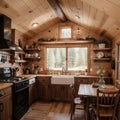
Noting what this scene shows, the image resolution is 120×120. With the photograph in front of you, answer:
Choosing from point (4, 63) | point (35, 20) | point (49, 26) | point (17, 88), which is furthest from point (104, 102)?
point (49, 26)

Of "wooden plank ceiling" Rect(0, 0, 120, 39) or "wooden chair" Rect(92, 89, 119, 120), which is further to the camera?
"wooden plank ceiling" Rect(0, 0, 120, 39)

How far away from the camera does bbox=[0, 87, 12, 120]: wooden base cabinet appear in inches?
110

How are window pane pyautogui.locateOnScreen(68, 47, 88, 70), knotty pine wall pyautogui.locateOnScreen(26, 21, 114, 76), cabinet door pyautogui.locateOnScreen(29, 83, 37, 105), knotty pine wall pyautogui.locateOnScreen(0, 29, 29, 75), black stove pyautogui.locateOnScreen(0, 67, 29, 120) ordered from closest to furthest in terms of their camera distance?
black stove pyautogui.locateOnScreen(0, 67, 29, 120), knotty pine wall pyautogui.locateOnScreen(0, 29, 29, 75), cabinet door pyautogui.locateOnScreen(29, 83, 37, 105), knotty pine wall pyautogui.locateOnScreen(26, 21, 114, 76), window pane pyautogui.locateOnScreen(68, 47, 88, 70)

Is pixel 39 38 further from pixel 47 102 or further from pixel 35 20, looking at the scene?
pixel 47 102

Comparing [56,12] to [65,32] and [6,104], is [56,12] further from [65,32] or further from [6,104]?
[6,104]

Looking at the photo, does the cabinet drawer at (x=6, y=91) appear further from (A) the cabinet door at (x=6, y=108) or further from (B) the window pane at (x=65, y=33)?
(B) the window pane at (x=65, y=33)

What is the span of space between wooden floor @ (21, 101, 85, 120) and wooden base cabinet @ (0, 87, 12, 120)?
0.67 metres

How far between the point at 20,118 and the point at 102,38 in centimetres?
375

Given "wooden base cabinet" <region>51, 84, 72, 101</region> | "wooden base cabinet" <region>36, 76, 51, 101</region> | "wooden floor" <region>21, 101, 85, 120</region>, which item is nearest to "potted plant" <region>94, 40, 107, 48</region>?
"wooden base cabinet" <region>51, 84, 72, 101</region>

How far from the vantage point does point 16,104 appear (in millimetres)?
3355

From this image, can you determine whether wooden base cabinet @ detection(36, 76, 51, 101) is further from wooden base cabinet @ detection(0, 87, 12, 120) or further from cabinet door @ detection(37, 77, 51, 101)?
wooden base cabinet @ detection(0, 87, 12, 120)

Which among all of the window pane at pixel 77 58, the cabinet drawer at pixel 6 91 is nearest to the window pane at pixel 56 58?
the window pane at pixel 77 58

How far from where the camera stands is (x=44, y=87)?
499cm

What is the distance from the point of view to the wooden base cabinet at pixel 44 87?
497 cm
